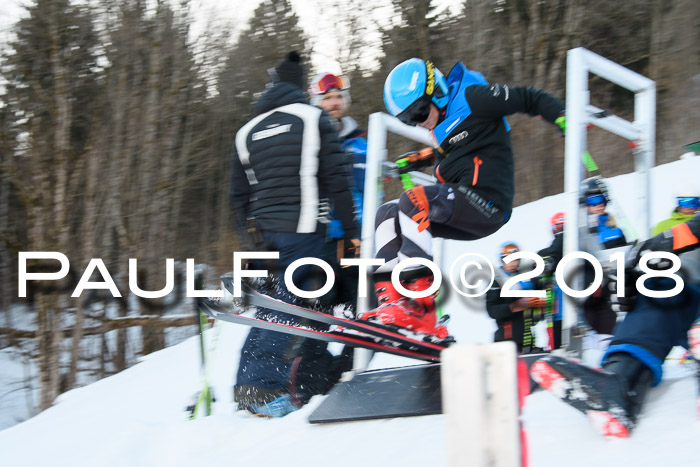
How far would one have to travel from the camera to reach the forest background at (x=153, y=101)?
11.1 m

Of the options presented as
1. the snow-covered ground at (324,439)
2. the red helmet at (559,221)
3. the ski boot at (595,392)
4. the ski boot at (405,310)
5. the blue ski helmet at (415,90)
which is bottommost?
the snow-covered ground at (324,439)

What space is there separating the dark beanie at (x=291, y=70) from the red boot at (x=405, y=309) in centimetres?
147

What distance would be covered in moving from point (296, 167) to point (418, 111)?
83cm

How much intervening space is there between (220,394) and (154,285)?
848 centimetres

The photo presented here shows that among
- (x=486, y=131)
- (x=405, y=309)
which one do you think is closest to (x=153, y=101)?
(x=486, y=131)

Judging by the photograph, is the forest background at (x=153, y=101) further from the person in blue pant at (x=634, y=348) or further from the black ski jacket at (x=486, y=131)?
the person in blue pant at (x=634, y=348)

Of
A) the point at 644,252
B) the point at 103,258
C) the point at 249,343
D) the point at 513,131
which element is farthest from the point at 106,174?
the point at 644,252

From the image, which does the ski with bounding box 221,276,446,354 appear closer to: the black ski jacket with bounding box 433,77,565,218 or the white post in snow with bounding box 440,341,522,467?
the black ski jacket with bounding box 433,77,565,218

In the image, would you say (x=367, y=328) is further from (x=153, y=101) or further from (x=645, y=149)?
(x=153, y=101)

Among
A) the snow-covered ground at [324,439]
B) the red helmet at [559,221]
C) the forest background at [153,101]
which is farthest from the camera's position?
the forest background at [153,101]

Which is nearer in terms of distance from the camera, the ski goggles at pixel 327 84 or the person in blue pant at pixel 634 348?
the person in blue pant at pixel 634 348

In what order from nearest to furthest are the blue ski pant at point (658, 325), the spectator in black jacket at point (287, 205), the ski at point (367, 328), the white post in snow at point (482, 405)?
the white post in snow at point (482, 405) < the blue ski pant at point (658, 325) < the ski at point (367, 328) < the spectator in black jacket at point (287, 205)

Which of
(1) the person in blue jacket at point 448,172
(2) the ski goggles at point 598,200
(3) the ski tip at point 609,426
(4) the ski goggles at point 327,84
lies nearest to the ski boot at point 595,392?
(3) the ski tip at point 609,426

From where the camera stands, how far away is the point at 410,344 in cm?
298
